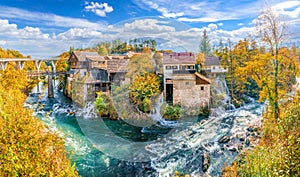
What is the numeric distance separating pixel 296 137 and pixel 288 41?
4400mm

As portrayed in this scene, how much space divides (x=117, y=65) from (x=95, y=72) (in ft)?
6.46

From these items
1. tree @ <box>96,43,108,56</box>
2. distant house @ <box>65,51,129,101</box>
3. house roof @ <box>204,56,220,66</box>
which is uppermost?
tree @ <box>96,43,108,56</box>

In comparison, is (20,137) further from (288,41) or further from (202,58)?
(202,58)

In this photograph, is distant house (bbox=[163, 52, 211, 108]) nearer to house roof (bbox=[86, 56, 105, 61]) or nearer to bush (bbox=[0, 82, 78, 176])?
house roof (bbox=[86, 56, 105, 61])

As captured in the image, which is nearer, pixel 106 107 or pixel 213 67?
pixel 106 107

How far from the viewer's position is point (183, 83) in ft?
28.2

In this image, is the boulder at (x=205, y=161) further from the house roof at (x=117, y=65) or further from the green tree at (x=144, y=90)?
the house roof at (x=117, y=65)

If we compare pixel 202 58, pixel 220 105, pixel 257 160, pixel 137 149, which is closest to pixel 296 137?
pixel 257 160

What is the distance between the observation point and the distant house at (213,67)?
1136 centimetres

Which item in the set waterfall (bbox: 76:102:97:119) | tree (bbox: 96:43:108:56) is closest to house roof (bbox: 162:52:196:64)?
tree (bbox: 96:43:108:56)

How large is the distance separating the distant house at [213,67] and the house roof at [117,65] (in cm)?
464

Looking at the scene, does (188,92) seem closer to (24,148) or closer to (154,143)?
(154,143)

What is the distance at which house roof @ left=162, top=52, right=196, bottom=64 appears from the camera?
311 inches

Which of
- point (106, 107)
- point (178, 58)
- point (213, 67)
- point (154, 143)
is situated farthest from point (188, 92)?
point (213, 67)
